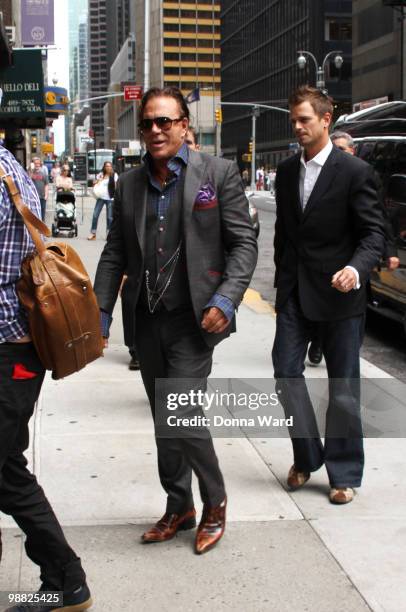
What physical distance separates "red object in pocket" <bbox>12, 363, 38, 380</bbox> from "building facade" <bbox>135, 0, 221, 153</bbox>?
153328mm

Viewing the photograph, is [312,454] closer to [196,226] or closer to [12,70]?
[196,226]

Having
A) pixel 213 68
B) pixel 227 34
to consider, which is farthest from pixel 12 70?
pixel 213 68

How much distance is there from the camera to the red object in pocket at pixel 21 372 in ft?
10.6

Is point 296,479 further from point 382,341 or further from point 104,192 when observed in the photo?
point 104,192

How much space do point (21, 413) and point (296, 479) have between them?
2.15 m

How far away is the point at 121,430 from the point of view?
620 centimetres

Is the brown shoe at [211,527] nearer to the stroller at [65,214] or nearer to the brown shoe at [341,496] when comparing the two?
the brown shoe at [341,496]

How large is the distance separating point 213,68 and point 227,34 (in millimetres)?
34249

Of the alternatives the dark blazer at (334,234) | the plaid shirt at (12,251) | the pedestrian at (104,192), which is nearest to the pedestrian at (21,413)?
the plaid shirt at (12,251)

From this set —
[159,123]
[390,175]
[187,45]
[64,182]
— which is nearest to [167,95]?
[159,123]

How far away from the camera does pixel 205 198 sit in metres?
4.12

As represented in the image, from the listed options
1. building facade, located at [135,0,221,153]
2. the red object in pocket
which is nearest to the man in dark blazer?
the red object in pocket

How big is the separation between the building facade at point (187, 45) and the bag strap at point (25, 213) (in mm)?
153342

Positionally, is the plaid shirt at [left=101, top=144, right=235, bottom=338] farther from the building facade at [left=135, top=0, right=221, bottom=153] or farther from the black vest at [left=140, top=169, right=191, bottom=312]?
the building facade at [left=135, top=0, right=221, bottom=153]
